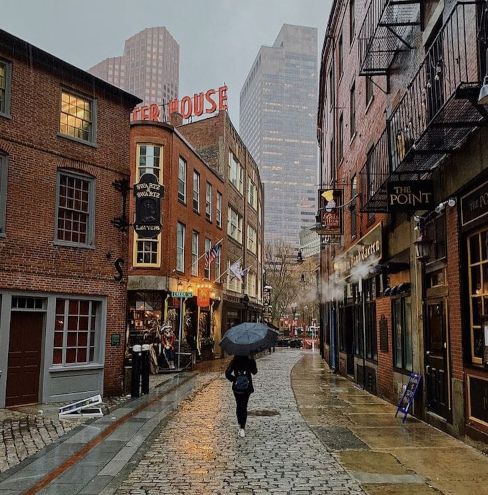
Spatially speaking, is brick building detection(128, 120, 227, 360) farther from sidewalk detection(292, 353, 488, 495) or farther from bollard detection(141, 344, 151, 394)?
sidewalk detection(292, 353, 488, 495)

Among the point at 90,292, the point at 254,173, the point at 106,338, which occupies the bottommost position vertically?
the point at 106,338

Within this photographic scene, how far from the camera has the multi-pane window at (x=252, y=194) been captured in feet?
144

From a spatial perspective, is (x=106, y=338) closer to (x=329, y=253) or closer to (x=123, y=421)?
(x=123, y=421)

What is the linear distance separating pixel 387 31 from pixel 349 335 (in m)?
11.1

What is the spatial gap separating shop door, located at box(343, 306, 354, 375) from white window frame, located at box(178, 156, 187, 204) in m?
10.6

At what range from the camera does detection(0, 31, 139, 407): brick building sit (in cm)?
1326

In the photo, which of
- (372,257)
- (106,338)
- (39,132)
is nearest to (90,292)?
(106,338)

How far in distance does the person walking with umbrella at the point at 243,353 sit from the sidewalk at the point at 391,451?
1.37 meters

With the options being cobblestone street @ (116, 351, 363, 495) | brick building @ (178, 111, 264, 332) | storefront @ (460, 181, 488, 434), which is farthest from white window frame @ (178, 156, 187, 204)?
storefront @ (460, 181, 488, 434)

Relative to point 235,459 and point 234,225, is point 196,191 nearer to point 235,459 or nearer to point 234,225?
point 234,225

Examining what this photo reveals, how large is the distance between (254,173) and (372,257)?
104 ft

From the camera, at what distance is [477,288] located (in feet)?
28.8

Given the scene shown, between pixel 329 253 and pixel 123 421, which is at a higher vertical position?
pixel 329 253

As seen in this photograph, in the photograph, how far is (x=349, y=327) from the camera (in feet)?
67.8
